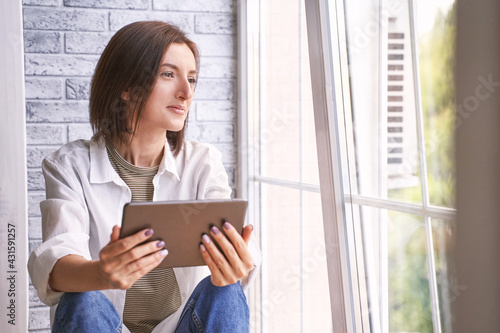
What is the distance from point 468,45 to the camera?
91 centimetres

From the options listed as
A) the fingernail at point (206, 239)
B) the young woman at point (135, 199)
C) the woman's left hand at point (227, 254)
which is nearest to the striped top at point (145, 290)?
the young woman at point (135, 199)

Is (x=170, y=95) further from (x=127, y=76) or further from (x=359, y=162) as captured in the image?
(x=359, y=162)

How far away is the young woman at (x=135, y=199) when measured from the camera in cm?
133

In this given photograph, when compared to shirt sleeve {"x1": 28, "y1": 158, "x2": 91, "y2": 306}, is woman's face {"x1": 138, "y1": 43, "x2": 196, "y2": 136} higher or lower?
higher

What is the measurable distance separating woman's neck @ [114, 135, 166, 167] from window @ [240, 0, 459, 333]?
1.68 ft

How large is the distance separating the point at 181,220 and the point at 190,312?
34 centimetres

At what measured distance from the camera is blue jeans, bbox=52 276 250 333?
1334 millimetres

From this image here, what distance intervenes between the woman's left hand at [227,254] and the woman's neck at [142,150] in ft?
1.65

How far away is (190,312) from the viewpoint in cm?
147


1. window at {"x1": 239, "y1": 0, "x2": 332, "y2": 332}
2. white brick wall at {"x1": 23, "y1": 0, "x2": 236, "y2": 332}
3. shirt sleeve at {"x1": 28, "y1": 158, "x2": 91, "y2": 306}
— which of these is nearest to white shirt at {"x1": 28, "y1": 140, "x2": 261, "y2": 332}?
shirt sleeve at {"x1": 28, "y1": 158, "x2": 91, "y2": 306}

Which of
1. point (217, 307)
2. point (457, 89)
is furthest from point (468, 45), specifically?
point (217, 307)

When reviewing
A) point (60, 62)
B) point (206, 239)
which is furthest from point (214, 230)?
point (60, 62)

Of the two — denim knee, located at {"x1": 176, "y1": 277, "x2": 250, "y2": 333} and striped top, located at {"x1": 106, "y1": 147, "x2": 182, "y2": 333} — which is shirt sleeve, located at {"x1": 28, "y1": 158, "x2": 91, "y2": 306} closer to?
striped top, located at {"x1": 106, "y1": 147, "x2": 182, "y2": 333}

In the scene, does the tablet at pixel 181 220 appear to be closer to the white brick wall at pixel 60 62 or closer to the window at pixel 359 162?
the window at pixel 359 162
